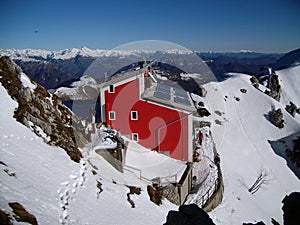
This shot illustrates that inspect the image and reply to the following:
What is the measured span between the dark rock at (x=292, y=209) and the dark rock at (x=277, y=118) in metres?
36.7

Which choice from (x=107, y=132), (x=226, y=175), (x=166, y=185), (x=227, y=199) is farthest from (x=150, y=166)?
(x=226, y=175)

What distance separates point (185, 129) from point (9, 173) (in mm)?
12257

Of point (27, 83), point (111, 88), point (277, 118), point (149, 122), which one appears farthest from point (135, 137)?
point (277, 118)

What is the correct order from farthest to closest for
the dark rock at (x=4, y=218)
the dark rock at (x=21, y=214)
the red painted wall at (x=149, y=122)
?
the red painted wall at (x=149, y=122) → the dark rock at (x=21, y=214) → the dark rock at (x=4, y=218)

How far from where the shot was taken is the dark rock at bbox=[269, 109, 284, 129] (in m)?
39.4

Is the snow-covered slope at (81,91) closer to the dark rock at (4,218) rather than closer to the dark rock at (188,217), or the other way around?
the dark rock at (188,217)

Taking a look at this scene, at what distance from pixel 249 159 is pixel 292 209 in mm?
25035

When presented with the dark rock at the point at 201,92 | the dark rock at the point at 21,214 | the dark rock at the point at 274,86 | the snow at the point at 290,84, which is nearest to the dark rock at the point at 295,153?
the dark rock at the point at 201,92

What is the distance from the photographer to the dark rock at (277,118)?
129 ft

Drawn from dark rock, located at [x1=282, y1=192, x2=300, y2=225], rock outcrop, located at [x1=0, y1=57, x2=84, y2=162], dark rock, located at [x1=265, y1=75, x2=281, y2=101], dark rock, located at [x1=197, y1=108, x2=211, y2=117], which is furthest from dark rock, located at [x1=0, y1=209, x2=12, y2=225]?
dark rock, located at [x1=265, y1=75, x2=281, y2=101]

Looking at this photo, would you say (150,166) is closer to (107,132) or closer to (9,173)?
(107,132)

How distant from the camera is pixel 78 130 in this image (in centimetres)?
1560

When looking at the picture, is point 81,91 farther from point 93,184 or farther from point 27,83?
point 93,184

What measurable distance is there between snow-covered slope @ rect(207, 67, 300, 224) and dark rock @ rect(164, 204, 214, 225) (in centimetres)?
974
